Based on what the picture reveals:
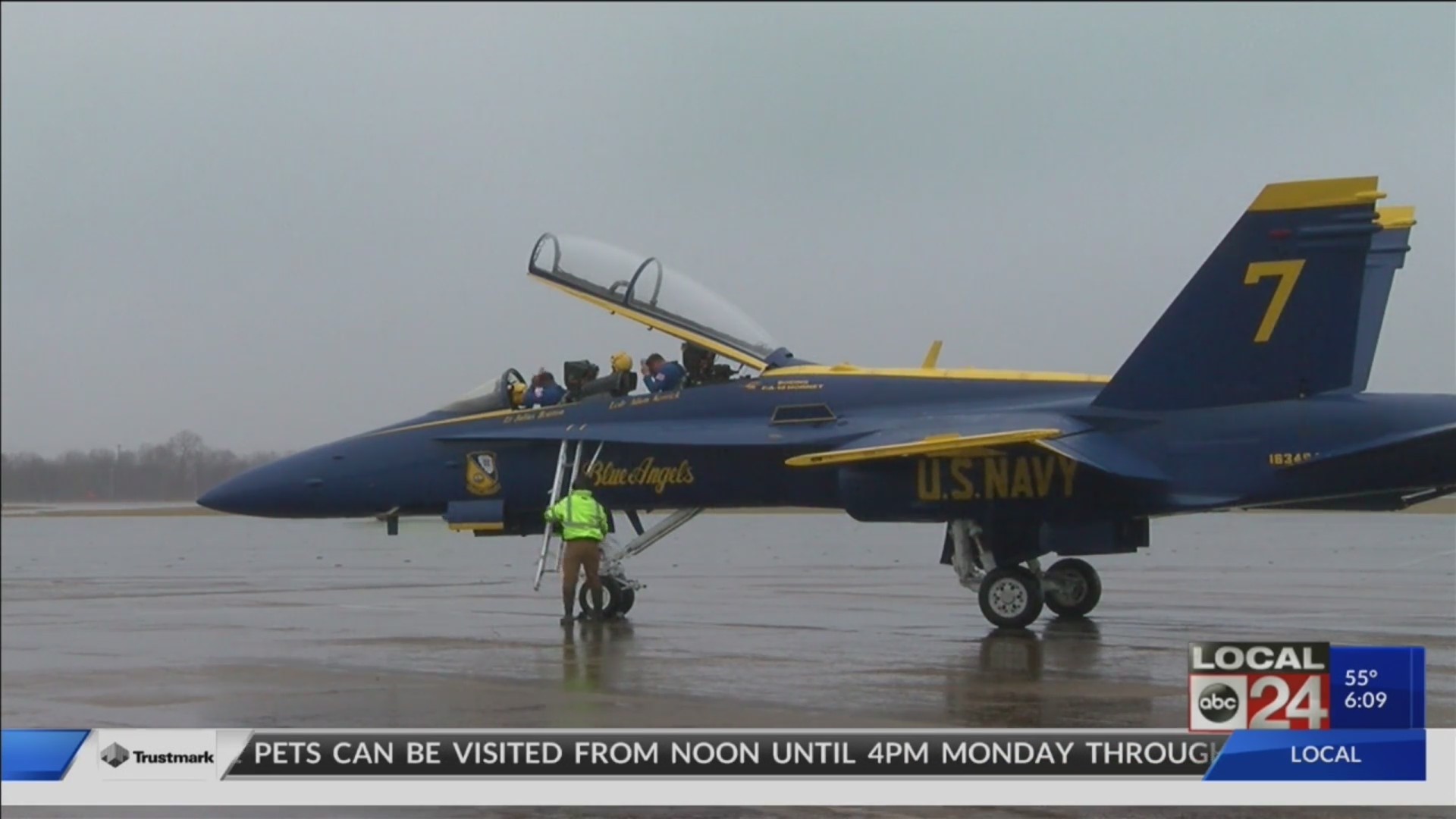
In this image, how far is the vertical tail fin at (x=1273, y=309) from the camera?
1359 cm

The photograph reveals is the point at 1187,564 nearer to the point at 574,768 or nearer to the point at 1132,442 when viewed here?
the point at 1132,442

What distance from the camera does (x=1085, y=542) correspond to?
15.1 metres

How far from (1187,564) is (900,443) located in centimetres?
1438

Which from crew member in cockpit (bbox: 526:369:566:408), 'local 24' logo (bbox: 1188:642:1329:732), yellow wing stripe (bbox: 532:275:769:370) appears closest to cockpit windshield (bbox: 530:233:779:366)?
yellow wing stripe (bbox: 532:275:769:370)

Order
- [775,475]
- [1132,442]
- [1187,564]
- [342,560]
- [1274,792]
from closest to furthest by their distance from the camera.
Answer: [1274,792] < [1132,442] < [775,475] < [1187,564] < [342,560]

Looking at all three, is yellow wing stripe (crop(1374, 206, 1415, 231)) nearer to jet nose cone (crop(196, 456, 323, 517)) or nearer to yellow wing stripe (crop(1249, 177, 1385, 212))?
yellow wing stripe (crop(1249, 177, 1385, 212))

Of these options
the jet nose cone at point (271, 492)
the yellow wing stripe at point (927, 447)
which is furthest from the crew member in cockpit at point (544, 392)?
the yellow wing stripe at point (927, 447)

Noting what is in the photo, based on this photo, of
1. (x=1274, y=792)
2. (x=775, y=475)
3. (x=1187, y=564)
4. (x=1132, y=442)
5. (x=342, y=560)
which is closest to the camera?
(x=1274, y=792)

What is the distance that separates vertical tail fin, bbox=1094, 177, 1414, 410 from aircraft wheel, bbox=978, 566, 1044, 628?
193 centimetres

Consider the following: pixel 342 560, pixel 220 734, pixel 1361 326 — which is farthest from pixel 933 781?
pixel 342 560

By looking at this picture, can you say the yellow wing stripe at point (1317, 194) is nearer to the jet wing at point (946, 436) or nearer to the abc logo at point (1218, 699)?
the jet wing at point (946, 436)

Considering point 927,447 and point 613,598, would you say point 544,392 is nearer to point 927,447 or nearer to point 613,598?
point 613,598

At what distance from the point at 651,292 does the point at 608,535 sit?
2.58 meters

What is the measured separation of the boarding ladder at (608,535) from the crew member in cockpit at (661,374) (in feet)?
2.67
